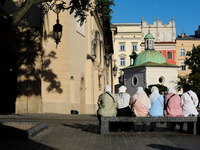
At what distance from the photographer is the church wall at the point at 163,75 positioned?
61.3 m

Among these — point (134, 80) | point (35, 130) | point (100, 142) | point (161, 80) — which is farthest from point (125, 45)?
point (100, 142)

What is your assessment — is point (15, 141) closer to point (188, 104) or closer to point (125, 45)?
point (188, 104)

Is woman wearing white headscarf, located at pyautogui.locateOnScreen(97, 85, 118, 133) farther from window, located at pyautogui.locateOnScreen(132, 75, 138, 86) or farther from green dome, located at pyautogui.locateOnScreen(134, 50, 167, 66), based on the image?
green dome, located at pyautogui.locateOnScreen(134, 50, 167, 66)

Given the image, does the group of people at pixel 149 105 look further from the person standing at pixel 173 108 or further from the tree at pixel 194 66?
the tree at pixel 194 66

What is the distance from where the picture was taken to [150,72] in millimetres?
61562

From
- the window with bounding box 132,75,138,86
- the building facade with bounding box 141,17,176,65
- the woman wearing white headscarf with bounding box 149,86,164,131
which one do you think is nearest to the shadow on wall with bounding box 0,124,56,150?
the woman wearing white headscarf with bounding box 149,86,164,131

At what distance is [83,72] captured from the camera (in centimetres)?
2464

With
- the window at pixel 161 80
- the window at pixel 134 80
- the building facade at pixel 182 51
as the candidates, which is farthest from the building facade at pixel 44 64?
the building facade at pixel 182 51

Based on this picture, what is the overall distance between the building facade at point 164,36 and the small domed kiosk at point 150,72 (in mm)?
20509

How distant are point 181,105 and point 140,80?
52709mm

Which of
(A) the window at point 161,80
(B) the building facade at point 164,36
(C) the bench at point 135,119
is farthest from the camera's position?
(B) the building facade at point 164,36

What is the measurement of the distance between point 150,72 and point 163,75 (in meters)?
A: 2.54

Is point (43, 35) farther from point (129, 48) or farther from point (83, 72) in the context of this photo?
point (129, 48)

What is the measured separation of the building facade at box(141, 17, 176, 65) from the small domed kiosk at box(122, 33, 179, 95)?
20509mm
